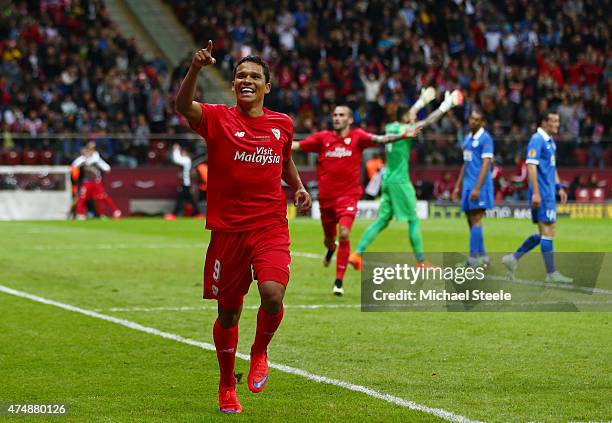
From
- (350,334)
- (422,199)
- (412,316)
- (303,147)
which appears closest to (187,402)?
(350,334)

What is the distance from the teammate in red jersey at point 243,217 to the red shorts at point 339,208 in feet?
22.9

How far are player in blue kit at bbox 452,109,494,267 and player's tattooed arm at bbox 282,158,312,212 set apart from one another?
8132 millimetres

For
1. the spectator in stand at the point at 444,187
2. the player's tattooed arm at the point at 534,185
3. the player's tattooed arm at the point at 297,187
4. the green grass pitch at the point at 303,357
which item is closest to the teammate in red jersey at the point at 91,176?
the spectator in stand at the point at 444,187

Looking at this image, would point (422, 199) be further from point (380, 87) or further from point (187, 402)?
point (187, 402)

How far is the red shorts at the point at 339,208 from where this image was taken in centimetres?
1451

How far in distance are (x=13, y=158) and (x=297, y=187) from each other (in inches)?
989

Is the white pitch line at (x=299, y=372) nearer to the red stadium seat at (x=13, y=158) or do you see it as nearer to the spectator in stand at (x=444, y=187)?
the red stadium seat at (x=13, y=158)

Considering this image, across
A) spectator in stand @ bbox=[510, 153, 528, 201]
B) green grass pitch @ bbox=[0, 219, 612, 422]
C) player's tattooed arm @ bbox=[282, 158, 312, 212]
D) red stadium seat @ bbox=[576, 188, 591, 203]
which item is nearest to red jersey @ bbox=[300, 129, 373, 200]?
green grass pitch @ bbox=[0, 219, 612, 422]

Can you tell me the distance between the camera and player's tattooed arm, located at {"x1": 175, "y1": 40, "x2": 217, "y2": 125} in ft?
21.8

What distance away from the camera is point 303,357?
927cm

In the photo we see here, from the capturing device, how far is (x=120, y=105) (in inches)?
1323

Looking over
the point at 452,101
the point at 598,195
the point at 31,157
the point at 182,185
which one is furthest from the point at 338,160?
the point at 598,195

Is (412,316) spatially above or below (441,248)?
above

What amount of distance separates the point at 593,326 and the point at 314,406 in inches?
178
